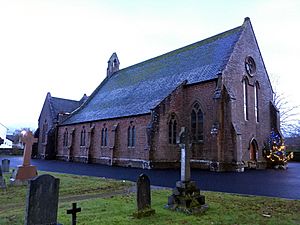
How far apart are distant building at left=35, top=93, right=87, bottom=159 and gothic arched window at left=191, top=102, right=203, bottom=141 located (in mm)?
23807

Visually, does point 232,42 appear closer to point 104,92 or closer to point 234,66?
point 234,66

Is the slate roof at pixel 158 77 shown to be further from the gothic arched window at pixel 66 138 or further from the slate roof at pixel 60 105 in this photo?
the slate roof at pixel 60 105

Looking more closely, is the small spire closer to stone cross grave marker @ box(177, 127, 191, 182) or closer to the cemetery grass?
the cemetery grass

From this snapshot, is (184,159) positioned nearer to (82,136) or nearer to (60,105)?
(82,136)

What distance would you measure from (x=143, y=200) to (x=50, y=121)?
38.4 metres

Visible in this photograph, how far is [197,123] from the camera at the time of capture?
81.4 feet

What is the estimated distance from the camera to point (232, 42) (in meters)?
25.6

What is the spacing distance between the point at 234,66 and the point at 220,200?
56.7 feet

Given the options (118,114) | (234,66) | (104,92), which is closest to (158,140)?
(118,114)

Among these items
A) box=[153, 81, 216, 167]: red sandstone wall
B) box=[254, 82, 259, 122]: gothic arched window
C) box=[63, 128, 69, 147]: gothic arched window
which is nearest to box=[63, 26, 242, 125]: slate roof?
box=[153, 81, 216, 167]: red sandstone wall

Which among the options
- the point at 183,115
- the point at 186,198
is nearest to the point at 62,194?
the point at 186,198

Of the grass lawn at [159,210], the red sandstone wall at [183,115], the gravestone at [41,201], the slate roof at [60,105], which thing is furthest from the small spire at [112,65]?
the gravestone at [41,201]

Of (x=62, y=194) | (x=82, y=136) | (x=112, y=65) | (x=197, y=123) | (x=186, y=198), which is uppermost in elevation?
(x=112, y=65)

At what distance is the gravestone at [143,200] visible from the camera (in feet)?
24.8
